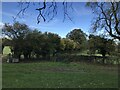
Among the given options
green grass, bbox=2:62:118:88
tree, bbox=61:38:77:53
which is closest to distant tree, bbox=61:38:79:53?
tree, bbox=61:38:77:53

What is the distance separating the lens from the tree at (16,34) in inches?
1302

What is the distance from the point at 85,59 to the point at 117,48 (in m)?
4.52

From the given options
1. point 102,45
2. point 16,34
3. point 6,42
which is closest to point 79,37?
point 102,45

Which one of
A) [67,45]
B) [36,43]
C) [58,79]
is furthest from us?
[67,45]

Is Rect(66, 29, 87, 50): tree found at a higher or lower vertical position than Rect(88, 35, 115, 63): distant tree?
higher

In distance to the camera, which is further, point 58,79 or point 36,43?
point 36,43

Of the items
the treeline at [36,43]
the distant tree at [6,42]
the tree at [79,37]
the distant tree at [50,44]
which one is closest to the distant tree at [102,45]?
the treeline at [36,43]

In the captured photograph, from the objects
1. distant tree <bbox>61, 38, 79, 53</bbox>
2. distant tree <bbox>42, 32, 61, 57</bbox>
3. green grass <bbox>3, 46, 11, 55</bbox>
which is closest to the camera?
distant tree <bbox>42, 32, 61, 57</bbox>

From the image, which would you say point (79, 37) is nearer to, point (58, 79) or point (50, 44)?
point (50, 44)

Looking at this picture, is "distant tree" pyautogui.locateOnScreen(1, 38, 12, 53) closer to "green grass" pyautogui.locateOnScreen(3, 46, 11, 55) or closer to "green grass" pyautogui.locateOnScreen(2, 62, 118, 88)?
"green grass" pyautogui.locateOnScreen(3, 46, 11, 55)

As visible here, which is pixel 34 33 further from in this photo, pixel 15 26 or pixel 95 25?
pixel 95 25

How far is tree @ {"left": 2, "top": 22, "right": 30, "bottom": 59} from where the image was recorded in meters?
33.1

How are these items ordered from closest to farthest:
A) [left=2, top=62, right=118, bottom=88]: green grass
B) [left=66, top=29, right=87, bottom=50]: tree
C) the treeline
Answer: [left=2, top=62, right=118, bottom=88]: green grass < the treeline < [left=66, top=29, right=87, bottom=50]: tree

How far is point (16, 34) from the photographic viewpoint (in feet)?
112
